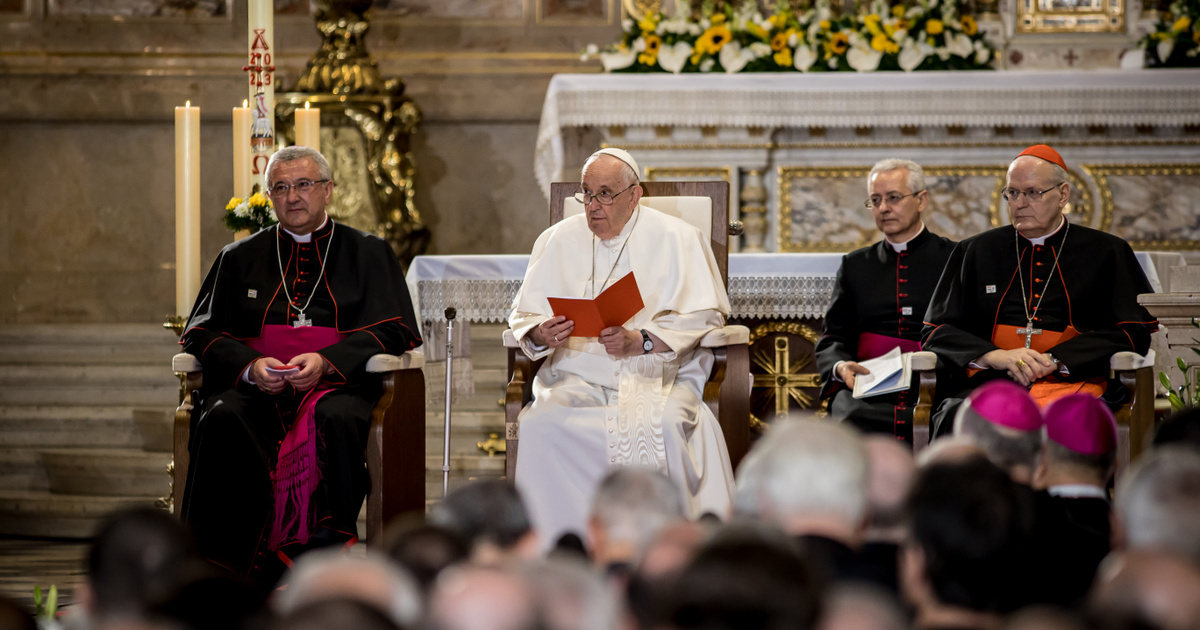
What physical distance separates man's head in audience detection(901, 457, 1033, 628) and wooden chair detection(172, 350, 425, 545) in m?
2.59

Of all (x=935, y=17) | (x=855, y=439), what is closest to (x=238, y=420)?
(x=855, y=439)

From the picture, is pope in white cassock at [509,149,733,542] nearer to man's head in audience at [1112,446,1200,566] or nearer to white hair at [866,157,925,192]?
white hair at [866,157,925,192]

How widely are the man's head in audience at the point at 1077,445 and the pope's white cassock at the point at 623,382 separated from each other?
1686 millimetres

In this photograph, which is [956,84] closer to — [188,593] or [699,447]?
[699,447]

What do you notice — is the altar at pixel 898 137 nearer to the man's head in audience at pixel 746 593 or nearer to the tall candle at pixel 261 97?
the tall candle at pixel 261 97

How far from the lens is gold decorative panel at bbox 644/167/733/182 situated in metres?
6.74

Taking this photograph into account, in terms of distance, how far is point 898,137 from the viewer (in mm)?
6820

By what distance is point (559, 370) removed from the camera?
474 centimetres

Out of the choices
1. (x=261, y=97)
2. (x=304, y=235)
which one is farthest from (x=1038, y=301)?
(x=261, y=97)

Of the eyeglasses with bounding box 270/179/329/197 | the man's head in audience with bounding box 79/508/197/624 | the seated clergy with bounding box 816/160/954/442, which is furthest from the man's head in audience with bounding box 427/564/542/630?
the seated clergy with bounding box 816/160/954/442

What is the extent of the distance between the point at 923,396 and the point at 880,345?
718mm

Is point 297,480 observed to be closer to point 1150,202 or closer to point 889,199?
point 889,199

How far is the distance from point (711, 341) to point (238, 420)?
172 cm

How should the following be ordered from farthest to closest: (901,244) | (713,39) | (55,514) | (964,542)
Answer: (713,39), (55,514), (901,244), (964,542)
